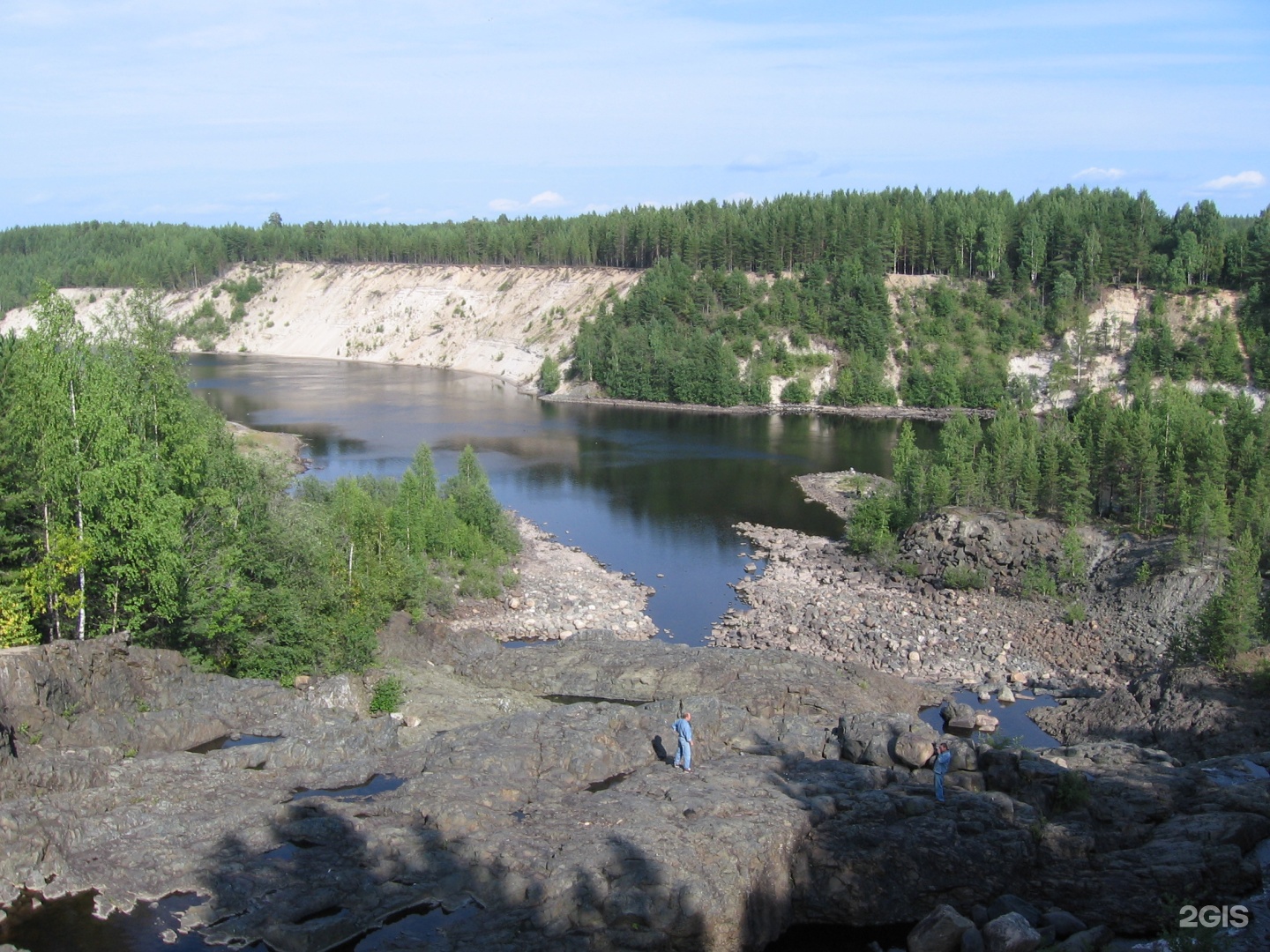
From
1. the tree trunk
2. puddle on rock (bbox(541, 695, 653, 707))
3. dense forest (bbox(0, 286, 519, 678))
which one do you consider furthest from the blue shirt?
the tree trunk

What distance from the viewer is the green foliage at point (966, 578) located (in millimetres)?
41094

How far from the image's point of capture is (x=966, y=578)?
41188 millimetres

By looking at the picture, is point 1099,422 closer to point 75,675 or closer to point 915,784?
point 915,784

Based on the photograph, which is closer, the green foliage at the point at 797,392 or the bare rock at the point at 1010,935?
the bare rock at the point at 1010,935

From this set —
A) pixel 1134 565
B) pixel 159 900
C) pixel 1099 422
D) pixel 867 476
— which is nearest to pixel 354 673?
pixel 159 900

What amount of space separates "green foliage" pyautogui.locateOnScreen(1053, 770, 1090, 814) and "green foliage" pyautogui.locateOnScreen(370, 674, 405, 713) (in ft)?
51.6

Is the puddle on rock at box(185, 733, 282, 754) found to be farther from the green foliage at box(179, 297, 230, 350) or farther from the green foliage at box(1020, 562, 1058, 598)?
the green foliage at box(179, 297, 230, 350)

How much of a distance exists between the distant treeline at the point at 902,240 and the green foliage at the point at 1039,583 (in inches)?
2399

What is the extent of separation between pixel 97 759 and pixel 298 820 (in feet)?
15.8

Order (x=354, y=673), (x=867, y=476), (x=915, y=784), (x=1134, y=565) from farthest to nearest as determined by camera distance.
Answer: (x=867, y=476), (x=1134, y=565), (x=354, y=673), (x=915, y=784)

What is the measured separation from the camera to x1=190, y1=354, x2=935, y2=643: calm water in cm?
4884

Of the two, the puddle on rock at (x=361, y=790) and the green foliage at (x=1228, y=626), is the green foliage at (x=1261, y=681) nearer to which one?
the green foliage at (x=1228, y=626)

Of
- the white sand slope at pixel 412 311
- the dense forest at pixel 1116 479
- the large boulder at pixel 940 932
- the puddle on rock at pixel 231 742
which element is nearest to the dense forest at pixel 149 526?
the puddle on rock at pixel 231 742

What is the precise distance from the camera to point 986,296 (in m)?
97.8
